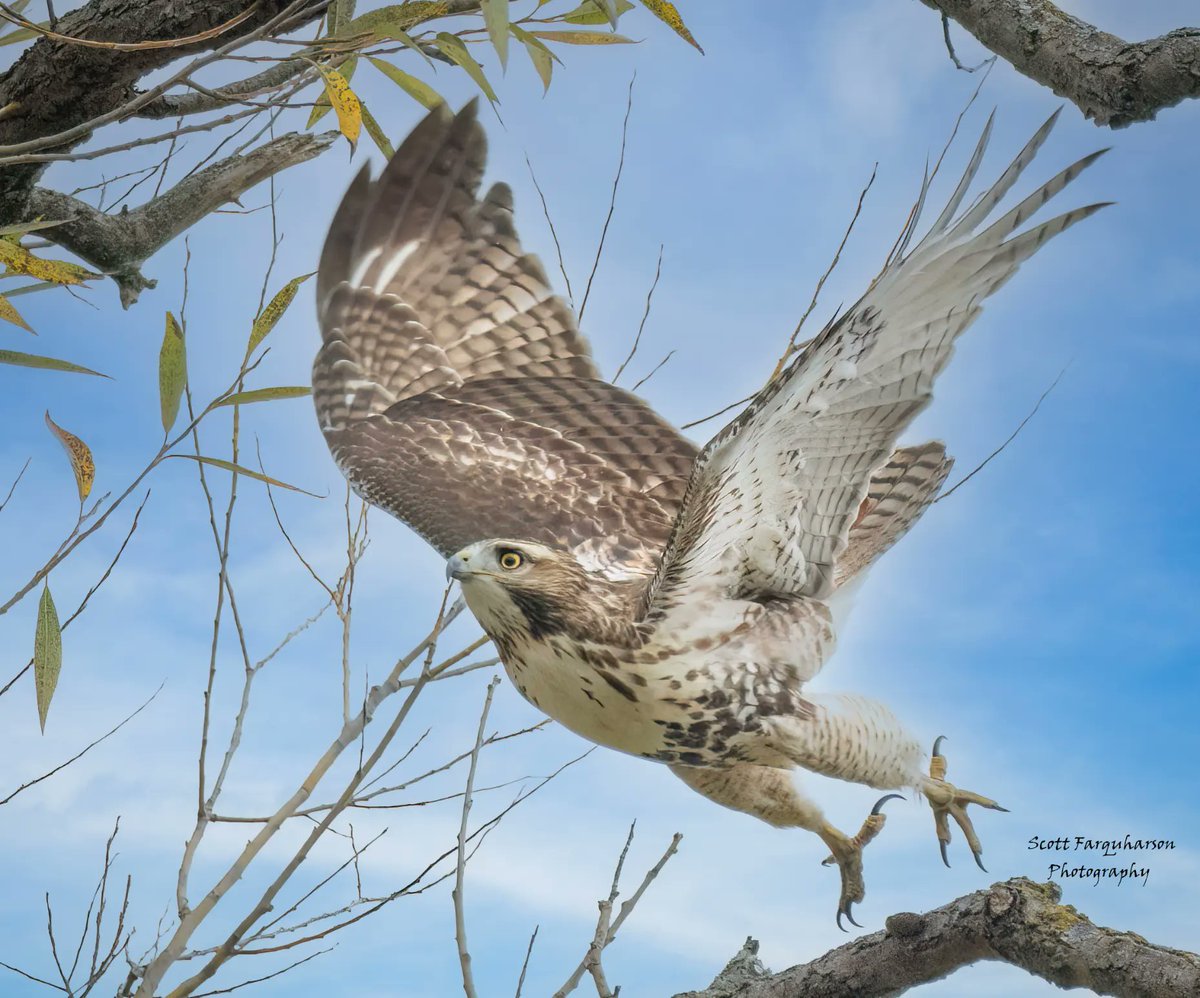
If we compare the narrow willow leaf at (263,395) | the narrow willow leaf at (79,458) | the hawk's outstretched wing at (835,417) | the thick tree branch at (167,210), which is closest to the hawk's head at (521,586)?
the hawk's outstretched wing at (835,417)

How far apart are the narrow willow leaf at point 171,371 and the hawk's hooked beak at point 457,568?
52cm

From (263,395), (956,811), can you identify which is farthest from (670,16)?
(956,811)

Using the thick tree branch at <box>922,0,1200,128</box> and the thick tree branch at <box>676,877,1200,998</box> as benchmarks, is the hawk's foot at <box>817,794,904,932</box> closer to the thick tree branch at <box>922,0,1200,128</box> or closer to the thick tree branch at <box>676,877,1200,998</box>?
the thick tree branch at <box>676,877,1200,998</box>

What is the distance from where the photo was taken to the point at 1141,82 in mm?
1736

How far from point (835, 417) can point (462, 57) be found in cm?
86

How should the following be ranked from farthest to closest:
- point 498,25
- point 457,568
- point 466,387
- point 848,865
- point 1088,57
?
point 466,387 < point 848,865 < point 457,568 < point 1088,57 < point 498,25

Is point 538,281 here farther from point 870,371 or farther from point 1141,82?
point 1141,82

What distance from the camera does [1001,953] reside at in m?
2.03

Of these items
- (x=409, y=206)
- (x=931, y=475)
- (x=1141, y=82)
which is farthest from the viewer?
(x=409, y=206)

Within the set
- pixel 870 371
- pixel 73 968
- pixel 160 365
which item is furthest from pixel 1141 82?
pixel 73 968

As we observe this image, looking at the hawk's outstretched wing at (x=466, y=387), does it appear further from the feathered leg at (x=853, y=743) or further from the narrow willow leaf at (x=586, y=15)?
the narrow willow leaf at (x=586, y=15)

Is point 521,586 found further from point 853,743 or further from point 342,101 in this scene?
point 342,101

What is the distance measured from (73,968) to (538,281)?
197 centimetres

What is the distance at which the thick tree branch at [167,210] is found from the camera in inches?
105
